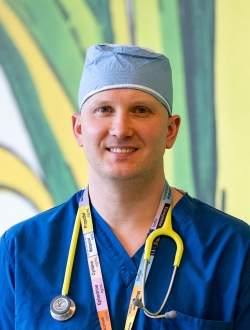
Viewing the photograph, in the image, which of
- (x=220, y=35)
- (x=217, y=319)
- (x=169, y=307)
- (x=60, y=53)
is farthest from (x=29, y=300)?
(x=220, y=35)

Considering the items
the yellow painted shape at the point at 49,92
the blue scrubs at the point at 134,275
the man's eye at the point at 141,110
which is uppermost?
the yellow painted shape at the point at 49,92

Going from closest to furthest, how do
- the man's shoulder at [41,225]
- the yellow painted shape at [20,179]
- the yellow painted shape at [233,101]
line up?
the man's shoulder at [41,225], the yellow painted shape at [233,101], the yellow painted shape at [20,179]

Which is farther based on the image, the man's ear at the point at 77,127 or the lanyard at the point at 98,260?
the man's ear at the point at 77,127

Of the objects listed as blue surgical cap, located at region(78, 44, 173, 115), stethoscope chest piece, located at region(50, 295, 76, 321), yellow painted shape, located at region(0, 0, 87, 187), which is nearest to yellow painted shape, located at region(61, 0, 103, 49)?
yellow painted shape, located at region(0, 0, 87, 187)

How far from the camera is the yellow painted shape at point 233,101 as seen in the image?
1.70m

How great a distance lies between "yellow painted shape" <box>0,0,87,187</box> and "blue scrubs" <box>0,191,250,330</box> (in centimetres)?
59

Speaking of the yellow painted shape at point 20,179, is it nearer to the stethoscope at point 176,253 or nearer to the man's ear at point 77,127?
the man's ear at point 77,127

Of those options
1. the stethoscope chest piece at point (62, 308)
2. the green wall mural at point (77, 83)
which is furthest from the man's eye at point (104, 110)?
the green wall mural at point (77, 83)

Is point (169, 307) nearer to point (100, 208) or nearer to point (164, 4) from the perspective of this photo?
point (100, 208)

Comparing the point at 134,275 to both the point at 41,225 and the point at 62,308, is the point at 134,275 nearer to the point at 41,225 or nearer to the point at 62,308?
the point at 62,308

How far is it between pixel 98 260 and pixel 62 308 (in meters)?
0.15

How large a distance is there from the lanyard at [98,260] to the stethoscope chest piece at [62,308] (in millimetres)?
63

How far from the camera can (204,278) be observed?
1089 mm

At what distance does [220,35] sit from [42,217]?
39.4 inches
